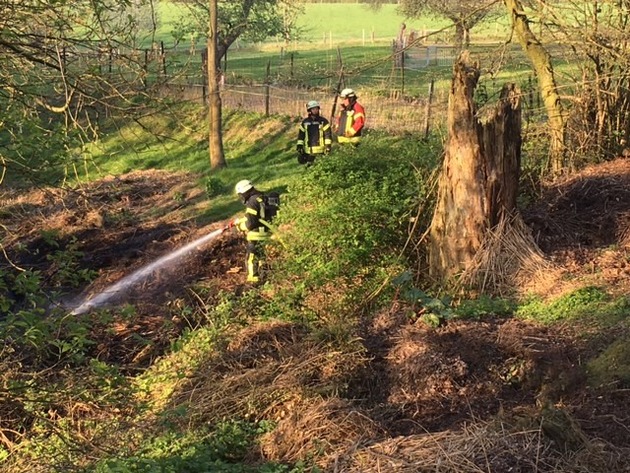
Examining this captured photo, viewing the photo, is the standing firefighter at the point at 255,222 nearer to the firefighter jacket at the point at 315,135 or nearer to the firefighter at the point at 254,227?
the firefighter at the point at 254,227

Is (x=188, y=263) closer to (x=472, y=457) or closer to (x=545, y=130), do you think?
(x=545, y=130)

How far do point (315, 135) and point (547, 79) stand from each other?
14.9ft

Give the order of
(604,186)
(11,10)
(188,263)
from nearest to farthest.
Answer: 1. (11,10)
2. (604,186)
3. (188,263)

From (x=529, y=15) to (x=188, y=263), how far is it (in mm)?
6795

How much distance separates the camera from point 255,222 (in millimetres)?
11203

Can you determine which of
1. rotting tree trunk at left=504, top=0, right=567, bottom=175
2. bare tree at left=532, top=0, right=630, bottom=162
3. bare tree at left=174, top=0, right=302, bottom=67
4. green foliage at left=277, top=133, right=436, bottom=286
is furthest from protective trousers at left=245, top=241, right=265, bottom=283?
bare tree at left=174, top=0, right=302, bottom=67

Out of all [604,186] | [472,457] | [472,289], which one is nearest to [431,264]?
[472,289]

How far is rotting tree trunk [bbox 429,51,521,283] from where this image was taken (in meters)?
8.28

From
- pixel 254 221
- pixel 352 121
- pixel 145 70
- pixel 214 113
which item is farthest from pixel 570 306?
pixel 214 113

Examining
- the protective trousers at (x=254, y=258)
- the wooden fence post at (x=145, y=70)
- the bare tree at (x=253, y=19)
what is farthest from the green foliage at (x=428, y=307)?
the bare tree at (x=253, y=19)

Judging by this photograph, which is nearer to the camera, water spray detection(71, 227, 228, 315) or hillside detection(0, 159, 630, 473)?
hillside detection(0, 159, 630, 473)

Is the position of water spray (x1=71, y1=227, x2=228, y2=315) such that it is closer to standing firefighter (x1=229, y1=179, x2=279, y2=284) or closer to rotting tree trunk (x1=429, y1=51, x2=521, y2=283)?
standing firefighter (x1=229, y1=179, x2=279, y2=284)

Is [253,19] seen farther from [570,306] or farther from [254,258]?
[570,306]

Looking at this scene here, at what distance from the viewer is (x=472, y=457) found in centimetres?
432
